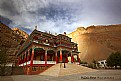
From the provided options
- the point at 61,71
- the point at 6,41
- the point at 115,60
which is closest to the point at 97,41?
the point at 115,60

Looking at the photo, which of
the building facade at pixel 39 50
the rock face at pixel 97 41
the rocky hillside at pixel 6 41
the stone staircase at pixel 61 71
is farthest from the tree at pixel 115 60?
the rock face at pixel 97 41

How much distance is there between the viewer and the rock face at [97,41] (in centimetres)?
8869

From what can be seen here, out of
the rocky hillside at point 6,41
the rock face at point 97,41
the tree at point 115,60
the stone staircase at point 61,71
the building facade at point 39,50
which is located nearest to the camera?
the rocky hillside at point 6,41

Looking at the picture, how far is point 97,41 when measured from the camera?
102188 millimetres

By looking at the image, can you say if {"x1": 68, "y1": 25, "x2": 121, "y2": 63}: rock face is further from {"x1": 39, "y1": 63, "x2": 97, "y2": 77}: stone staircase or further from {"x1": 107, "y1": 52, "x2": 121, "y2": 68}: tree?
{"x1": 39, "y1": 63, "x2": 97, "y2": 77}: stone staircase

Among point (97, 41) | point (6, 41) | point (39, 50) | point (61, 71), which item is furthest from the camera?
point (97, 41)

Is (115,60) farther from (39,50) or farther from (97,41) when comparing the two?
(97,41)

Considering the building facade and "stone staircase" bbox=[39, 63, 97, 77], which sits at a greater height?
the building facade

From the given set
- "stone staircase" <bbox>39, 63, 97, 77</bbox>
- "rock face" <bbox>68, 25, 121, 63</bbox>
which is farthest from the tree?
"rock face" <bbox>68, 25, 121, 63</bbox>

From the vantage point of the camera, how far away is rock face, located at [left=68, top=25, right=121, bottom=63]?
8869cm

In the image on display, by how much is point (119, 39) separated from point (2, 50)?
352 ft

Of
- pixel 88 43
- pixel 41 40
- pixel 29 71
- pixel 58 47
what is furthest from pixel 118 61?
pixel 88 43

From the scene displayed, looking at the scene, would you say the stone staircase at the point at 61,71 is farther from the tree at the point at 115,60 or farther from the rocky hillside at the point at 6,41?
the tree at the point at 115,60

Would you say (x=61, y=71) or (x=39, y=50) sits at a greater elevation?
(x=39, y=50)
